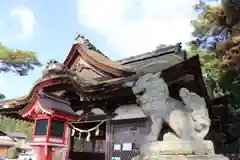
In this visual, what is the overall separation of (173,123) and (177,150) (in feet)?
1.72

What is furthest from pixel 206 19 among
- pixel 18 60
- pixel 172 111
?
pixel 18 60

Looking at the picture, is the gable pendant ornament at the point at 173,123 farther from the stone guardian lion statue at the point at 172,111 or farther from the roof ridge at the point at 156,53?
the roof ridge at the point at 156,53

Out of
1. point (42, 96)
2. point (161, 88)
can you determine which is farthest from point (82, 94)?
point (161, 88)

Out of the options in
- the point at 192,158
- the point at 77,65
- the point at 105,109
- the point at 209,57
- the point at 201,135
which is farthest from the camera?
the point at 209,57

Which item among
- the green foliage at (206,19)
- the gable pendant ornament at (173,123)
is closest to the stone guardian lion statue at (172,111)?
the gable pendant ornament at (173,123)

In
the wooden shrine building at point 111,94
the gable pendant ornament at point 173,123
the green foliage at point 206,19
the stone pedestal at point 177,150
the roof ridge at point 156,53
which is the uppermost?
the green foliage at point 206,19

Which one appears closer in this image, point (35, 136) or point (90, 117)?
point (35, 136)

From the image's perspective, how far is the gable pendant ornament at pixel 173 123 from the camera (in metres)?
4.28

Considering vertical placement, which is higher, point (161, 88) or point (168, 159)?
point (161, 88)

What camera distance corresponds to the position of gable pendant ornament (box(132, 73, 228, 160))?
428 cm

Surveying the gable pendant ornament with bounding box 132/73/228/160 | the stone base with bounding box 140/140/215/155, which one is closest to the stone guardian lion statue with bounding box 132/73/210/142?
the gable pendant ornament with bounding box 132/73/228/160

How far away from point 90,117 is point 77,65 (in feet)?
8.76

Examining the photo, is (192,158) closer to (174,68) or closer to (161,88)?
(161,88)

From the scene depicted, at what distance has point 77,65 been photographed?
33.6 feet
